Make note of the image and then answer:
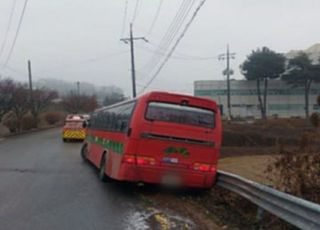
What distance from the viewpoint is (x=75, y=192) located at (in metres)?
15.3

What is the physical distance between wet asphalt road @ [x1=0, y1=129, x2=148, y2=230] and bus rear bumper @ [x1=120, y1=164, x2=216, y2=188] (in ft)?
1.81

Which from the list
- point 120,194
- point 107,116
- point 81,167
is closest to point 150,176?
point 120,194

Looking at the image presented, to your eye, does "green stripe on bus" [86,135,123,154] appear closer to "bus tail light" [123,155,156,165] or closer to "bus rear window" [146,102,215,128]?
"bus tail light" [123,155,156,165]

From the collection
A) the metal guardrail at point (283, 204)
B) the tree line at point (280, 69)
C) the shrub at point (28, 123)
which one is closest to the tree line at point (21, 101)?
the shrub at point (28, 123)

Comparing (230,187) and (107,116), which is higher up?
(107,116)

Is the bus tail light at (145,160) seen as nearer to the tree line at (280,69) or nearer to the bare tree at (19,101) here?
the bare tree at (19,101)

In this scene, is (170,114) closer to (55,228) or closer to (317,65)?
(55,228)

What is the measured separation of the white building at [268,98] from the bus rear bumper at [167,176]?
106 m

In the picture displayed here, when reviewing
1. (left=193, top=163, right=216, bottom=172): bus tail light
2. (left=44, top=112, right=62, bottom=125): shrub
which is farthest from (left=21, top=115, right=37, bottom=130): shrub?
(left=193, top=163, right=216, bottom=172): bus tail light

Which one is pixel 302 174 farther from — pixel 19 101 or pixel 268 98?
pixel 268 98

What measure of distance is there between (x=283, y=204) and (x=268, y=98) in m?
117

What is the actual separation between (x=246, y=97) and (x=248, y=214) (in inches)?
4493

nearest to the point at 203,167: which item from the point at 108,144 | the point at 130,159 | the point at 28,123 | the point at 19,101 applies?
the point at 130,159

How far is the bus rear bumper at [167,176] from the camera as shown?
14298 millimetres
